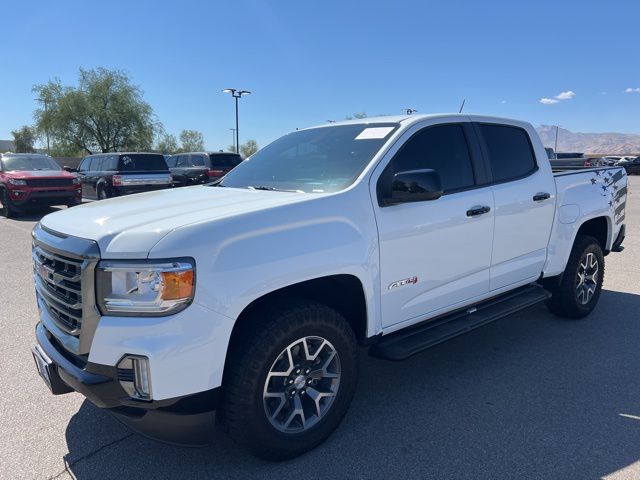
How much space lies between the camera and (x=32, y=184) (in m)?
13.2

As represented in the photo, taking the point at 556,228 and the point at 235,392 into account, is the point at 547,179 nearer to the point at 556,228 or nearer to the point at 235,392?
the point at 556,228

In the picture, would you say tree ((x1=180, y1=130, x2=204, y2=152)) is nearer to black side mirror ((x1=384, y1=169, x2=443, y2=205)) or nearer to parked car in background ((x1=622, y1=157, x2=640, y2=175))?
parked car in background ((x1=622, y1=157, x2=640, y2=175))

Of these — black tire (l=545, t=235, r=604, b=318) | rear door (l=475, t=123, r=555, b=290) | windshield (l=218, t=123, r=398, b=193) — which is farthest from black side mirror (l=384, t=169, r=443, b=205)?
black tire (l=545, t=235, r=604, b=318)

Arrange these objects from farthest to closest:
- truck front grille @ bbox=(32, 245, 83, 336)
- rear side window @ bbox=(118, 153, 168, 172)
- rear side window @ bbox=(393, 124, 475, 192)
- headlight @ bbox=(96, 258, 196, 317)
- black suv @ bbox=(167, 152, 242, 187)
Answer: black suv @ bbox=(167, 152, 242, 187), rear side window @ bbox=(118, 153, 168, 172), rear side window @ bbox=(393, 124, 475, 192), truck front grille @ bbox=(32, 245, 83, 336), headlight @ bbox=(96, 258, 196, 317)

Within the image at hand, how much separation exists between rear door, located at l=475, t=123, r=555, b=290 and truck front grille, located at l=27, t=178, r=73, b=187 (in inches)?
512

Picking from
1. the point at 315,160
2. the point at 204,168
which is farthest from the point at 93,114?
the point at 315,160

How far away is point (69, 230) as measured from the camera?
2549 mm

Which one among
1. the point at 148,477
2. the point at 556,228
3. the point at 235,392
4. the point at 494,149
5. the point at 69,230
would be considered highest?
the point at 494,149

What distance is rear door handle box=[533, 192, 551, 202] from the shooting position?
4.11m

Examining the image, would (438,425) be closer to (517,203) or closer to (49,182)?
(517,203)

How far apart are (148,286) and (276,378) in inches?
35.5

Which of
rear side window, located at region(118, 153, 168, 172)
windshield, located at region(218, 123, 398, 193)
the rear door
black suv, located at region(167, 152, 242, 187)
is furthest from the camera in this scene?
black suv, located at region(167, 152, 242, 187)

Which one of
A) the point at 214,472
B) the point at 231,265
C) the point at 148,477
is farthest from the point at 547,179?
the point at 148,477

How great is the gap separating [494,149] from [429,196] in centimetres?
137
